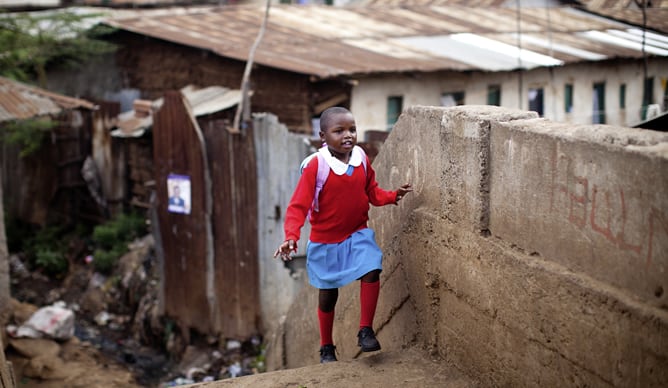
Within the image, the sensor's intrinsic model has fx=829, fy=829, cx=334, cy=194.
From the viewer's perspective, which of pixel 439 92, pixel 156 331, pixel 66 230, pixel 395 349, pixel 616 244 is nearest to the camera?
pixel 616 244

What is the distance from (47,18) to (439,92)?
7.20 meters

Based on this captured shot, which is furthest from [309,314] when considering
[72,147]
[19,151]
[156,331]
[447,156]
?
[19,151]

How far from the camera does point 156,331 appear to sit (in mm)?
10555

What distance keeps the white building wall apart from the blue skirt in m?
6.93

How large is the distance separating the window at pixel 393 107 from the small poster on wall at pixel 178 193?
13.4 ft

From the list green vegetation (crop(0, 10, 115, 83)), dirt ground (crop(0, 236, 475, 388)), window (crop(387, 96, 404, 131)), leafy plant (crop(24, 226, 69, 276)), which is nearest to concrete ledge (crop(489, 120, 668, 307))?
dirt ground (crop(0, 236, 475, 388))

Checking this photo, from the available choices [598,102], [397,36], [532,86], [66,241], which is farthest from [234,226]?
[598,102]

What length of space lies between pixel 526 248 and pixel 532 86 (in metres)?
11.7

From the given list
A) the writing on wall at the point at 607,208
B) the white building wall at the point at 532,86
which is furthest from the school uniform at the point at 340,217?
the white building wall at the point at 532,86

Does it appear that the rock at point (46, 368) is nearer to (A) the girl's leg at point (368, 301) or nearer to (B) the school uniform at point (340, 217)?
(B) the school uniform at point (340, 217)

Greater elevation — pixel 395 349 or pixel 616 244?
pixel 616 244

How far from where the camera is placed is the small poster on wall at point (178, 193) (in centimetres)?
977

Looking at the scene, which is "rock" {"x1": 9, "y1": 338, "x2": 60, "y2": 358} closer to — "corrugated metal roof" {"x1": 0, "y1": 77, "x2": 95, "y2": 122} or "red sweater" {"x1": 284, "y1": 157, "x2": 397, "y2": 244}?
"corrugated metal roof" {"x1": 0, "y1": 77, "x2": 95, "y2": 122}

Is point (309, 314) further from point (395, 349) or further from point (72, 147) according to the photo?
point (72, 147)
